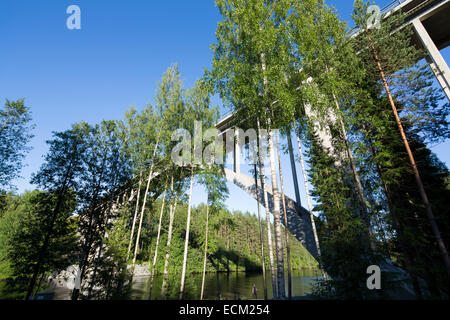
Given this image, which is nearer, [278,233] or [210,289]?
[278,233]

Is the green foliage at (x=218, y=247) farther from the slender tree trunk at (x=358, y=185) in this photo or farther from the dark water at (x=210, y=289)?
the slender tree trunk at (x=358, y=185)

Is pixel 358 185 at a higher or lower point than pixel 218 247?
higher

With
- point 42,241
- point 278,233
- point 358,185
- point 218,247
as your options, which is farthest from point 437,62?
point 218,247

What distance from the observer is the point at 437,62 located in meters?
9.71

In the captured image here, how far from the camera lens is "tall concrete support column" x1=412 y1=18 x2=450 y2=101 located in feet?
30.2

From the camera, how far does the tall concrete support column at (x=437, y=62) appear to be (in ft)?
30.2

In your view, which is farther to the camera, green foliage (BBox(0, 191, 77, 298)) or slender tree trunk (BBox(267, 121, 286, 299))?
green foliage (BBox(0, 191, 77, 298))

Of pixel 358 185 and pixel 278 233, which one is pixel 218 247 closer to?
pixel 278 233

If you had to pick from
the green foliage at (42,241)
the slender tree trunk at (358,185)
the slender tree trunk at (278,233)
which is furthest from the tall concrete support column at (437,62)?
the green foliage at (42,241)

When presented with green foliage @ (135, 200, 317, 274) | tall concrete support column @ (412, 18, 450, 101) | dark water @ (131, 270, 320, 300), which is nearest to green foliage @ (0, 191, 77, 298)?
dark water @ (131, 270, 320, 300)

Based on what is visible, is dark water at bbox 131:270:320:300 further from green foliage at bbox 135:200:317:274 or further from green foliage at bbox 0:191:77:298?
green foliage at bbox 135:200:317:274

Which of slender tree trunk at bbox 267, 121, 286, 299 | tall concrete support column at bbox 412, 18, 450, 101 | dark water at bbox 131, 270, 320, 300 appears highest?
tall concrete support column at bbox 412, 18, 450, 101

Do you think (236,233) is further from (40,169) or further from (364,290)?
(364,290)
